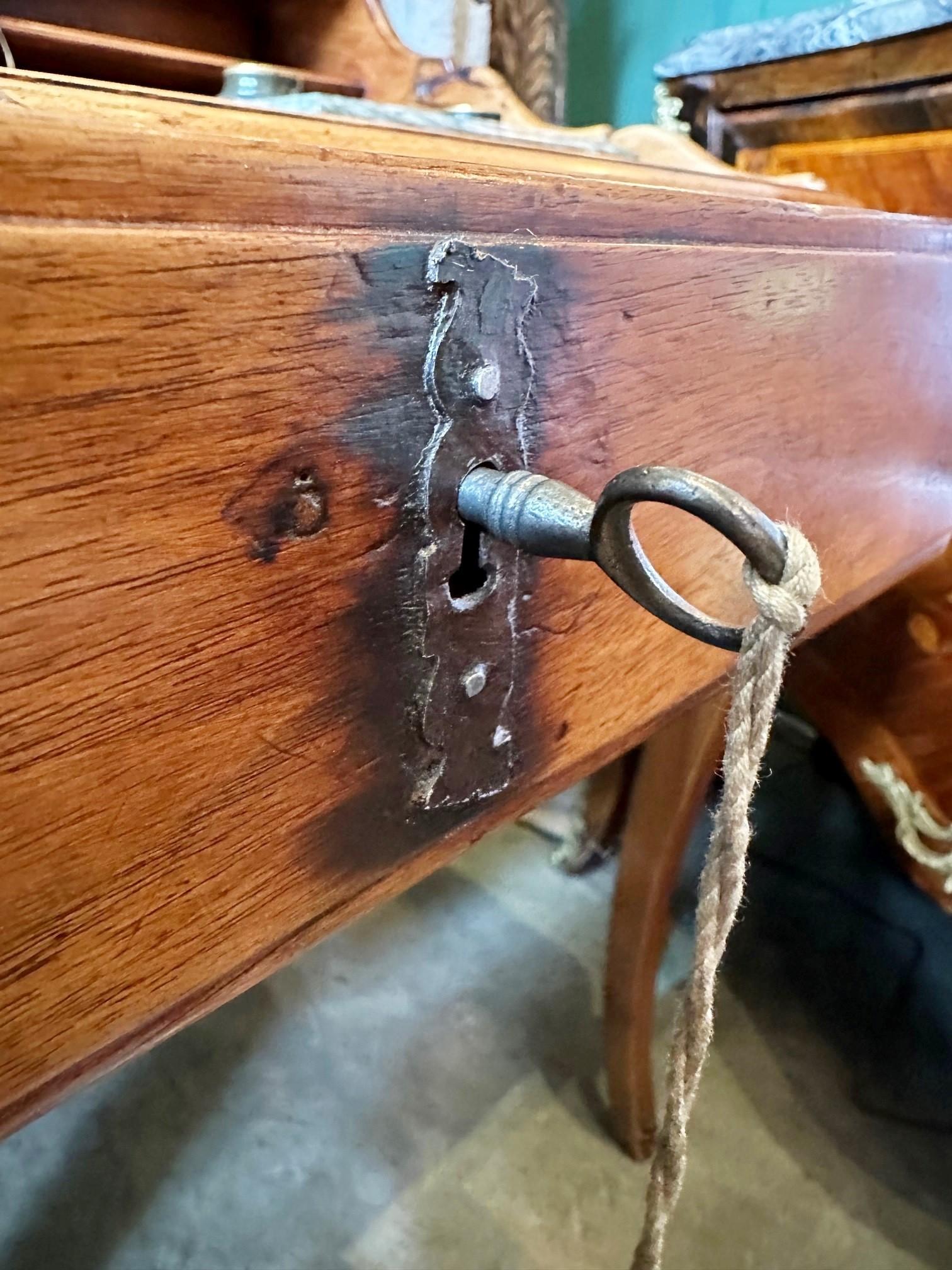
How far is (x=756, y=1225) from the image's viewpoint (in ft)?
2.66

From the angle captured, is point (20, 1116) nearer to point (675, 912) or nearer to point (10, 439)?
point (10, 439)

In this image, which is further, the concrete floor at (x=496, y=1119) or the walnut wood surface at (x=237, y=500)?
the concrete floor at (x=496, y=1119)

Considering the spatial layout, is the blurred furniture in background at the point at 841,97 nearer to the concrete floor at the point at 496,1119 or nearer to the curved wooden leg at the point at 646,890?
the curved wooden leg at the point at 646,890

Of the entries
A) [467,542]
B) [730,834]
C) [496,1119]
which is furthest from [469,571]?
[496,1119]

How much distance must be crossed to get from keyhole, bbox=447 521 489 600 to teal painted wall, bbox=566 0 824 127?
133 cm

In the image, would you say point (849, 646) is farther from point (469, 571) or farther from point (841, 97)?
point (469, 571)

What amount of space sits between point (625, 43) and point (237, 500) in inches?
57.5

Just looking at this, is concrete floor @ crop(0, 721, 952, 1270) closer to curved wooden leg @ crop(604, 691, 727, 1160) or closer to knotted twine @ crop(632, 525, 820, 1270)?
curved wooden leg @ crop(604, 691, 727, 1160)

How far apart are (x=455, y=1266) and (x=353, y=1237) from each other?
3.6 inches

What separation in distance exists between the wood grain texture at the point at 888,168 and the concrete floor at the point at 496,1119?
83cm

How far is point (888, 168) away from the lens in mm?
805

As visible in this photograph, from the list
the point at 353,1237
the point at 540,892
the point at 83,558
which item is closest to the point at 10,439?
the point at 83,558

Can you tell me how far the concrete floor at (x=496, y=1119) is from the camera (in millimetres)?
A: 792

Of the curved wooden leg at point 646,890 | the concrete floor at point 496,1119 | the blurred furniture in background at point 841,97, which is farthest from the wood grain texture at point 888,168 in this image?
the concrete floor at point 496,1119
